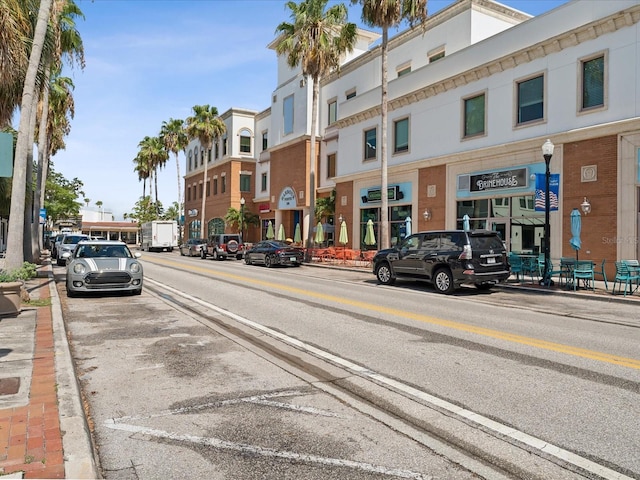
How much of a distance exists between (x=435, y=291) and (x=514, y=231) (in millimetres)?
7677

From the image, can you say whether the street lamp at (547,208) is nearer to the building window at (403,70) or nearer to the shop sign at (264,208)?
the building window at (403,70)

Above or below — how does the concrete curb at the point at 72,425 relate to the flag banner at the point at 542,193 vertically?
below

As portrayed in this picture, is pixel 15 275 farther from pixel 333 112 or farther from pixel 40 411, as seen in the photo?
pixel 333 112

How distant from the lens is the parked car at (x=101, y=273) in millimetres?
12297

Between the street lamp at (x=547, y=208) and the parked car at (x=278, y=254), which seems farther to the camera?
the parked car at (x=278, y=254)

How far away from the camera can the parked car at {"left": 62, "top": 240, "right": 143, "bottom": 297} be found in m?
12.3

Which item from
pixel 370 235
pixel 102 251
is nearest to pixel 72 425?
pixel 102 251

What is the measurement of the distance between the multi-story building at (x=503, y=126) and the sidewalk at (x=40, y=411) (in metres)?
16.0

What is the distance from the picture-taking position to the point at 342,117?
3281cm

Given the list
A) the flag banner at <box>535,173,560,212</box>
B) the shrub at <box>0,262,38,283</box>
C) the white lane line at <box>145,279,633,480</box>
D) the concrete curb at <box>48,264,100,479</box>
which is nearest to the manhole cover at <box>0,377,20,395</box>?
the concrete curb at <box>48,264,100,479</box>

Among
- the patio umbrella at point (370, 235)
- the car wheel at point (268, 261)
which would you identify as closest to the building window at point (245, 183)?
the car wheel at point (268, 261)

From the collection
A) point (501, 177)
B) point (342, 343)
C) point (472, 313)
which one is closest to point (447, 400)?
point (342, 343)

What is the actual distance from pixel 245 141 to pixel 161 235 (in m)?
13.8

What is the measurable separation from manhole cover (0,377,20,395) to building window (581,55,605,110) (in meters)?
19.5
